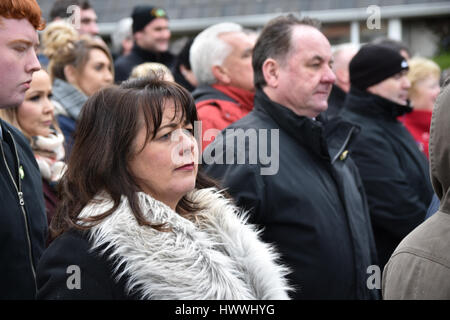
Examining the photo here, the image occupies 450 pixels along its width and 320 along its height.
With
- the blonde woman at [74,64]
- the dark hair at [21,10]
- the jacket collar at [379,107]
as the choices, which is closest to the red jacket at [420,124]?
the jacket collar at [379,107]

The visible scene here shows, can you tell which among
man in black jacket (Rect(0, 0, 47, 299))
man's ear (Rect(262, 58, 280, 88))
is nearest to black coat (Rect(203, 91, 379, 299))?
man's ear (Rect(262, 58, 280, 88))

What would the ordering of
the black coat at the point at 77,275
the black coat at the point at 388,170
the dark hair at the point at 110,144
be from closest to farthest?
the black coat at the point at 77,275 < the dark hair at the point at 110,144 < the black coat at the point at 388,170

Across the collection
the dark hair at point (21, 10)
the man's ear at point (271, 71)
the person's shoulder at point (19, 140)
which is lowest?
the person's shoulder at point (19, 140)

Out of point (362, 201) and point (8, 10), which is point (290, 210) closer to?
point (362, 201)

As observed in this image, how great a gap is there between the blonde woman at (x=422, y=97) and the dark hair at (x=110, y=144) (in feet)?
13.0

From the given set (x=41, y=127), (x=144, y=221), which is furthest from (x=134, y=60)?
(x=144, y=221)

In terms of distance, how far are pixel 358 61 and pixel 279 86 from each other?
1511mm

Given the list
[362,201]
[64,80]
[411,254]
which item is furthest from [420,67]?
[411,254]

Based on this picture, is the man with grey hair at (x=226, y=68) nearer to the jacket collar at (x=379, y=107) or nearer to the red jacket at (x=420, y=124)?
the jacket collar at (x=379, y=107)

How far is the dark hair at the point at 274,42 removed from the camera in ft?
12.2

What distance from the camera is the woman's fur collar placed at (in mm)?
2160

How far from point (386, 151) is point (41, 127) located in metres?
2.27

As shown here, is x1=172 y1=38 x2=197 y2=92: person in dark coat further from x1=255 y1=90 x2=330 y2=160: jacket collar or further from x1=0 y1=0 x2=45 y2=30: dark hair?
x1=0 y1=0 x2=45 y2=30: dark hair
